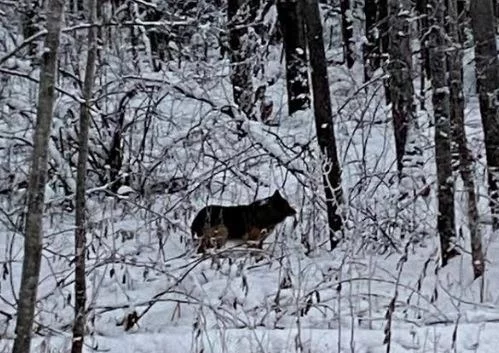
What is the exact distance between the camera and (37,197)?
15.1 feet

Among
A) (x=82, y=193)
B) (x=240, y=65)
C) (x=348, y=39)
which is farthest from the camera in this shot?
(x=348, y=39)

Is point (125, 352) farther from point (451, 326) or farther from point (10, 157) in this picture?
point (10, 157)

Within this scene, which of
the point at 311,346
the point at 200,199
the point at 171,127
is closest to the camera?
the point at 311,346

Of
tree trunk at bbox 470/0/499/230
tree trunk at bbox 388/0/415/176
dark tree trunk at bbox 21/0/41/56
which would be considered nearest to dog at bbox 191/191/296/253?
tree trunk at bbox 388/0/415/176

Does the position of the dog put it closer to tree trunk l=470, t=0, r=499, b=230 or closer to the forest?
the forest

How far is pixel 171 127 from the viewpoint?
12125 mm

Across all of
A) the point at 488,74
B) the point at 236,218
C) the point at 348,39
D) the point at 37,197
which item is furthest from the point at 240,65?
the point at 37,197

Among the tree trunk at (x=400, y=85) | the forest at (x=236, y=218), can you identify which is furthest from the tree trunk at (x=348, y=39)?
the tree trunk at (x=400, y=85)

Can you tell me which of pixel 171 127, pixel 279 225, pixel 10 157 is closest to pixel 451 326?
pixel 279 225

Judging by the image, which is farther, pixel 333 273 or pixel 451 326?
pixel 333 273

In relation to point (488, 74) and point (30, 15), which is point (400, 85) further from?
point (30, 15)

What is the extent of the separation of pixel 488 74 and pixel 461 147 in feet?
3.00

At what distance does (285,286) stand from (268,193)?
3.66 meters

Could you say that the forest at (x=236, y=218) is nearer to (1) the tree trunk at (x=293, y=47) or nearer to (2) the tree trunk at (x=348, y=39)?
(1) the tree trunk at (x=293, y=47)
